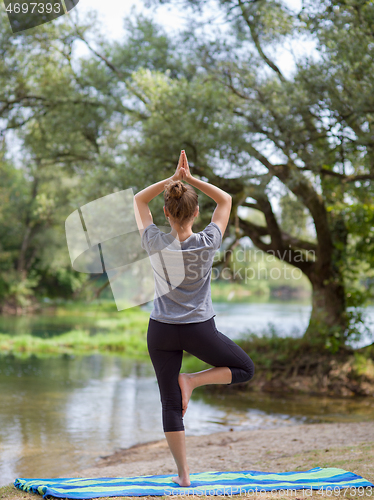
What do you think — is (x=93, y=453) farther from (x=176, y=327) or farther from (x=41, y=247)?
(x=41, y=247)

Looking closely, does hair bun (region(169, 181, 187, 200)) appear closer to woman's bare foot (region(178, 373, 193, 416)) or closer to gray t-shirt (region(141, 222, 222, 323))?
gray t-shirt (region(141, 222, 222, 323))

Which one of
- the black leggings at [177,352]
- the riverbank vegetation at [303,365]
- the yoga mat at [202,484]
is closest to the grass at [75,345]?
the riverbank vegetation at [303,365]

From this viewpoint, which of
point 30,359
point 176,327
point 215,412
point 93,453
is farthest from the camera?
point 30,359

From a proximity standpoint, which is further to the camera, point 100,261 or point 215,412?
point 100,261

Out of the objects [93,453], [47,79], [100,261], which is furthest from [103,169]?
[93,453]

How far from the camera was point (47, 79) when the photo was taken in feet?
35.9

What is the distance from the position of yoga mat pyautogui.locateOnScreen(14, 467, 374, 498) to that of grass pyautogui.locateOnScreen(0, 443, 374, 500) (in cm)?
6

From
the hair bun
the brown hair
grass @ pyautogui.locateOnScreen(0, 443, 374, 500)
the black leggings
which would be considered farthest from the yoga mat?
the hair bun

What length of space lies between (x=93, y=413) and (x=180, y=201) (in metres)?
5.37

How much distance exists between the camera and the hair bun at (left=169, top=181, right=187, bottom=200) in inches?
113

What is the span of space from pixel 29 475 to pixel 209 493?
2.28 m

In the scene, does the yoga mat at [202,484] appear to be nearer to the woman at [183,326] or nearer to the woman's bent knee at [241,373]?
the woman at [183,326]

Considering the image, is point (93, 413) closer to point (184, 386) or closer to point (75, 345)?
point (184, 386)

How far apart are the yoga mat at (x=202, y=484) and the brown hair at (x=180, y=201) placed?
170cm
